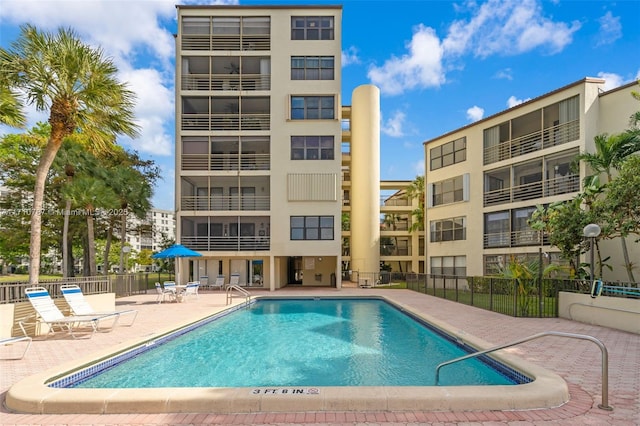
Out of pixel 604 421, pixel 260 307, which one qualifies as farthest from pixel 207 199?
pixel 604 421

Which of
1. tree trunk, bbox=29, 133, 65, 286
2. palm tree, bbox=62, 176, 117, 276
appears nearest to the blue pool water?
tree trunk, bbox=29, 133, 65, 286

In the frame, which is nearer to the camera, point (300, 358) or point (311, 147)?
point (300, 358)

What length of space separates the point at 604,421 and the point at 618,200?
1087cm

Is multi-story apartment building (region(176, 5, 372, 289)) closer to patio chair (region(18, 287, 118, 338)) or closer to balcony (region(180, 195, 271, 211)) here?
balcony (region(180, 195, 271, 211))

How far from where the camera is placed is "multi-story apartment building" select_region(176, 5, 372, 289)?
76.3 feet

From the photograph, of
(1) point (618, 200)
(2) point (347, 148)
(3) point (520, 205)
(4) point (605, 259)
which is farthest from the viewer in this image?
(2) point (347, 148)

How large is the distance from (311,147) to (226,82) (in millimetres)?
7714

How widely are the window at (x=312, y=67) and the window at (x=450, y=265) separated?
48.3 ft

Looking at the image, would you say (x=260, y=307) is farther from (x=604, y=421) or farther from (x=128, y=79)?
(x=604, y=421)

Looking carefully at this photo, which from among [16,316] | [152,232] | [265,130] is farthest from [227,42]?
[16,316]

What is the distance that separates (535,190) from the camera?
67.5 ft

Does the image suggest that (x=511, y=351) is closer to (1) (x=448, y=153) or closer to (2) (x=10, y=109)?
(2) (x=10, y=109)

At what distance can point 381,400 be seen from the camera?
4703 mm

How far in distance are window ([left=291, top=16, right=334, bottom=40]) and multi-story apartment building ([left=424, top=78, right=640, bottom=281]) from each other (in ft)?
35.4
